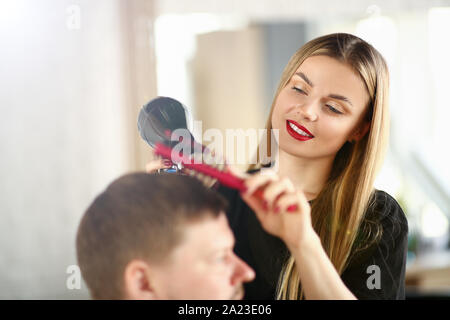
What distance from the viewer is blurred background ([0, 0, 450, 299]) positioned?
90 cm

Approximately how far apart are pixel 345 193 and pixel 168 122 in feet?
0.87

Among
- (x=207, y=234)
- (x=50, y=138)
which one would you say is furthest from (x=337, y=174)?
(x=50, y=138)

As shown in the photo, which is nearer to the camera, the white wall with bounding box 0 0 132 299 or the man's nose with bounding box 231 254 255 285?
the man's nose with bounding box 231 254 255 285

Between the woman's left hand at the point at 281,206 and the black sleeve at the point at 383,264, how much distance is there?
0.47ft

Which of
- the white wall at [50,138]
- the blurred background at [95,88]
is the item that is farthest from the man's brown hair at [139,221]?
the white wall at [50,138]

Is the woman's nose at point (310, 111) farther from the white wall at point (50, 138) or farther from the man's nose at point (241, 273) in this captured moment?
the white wall at point (50, 138)

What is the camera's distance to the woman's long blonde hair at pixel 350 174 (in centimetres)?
58

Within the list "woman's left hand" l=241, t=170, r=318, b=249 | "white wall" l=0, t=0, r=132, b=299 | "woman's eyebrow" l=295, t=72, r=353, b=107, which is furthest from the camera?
"white wall" l=0, t=0, r=132, b=299

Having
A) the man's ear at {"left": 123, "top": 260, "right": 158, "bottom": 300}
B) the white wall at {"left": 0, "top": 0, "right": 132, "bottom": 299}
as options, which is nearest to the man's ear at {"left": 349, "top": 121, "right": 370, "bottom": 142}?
the man's ear at {"left": 123, "top": 260, "right": 158, "bottom": 300}

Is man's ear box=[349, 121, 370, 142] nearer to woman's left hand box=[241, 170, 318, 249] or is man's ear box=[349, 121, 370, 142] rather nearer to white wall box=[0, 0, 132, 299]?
woman's left hand box=[241, 170, 318, 249]

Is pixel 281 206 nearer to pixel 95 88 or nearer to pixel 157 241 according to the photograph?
pixel 157 241

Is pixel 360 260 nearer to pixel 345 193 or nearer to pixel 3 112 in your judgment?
pixel 345 193

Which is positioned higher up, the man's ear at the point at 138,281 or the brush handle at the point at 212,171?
the brush handle at the point at 212,171
